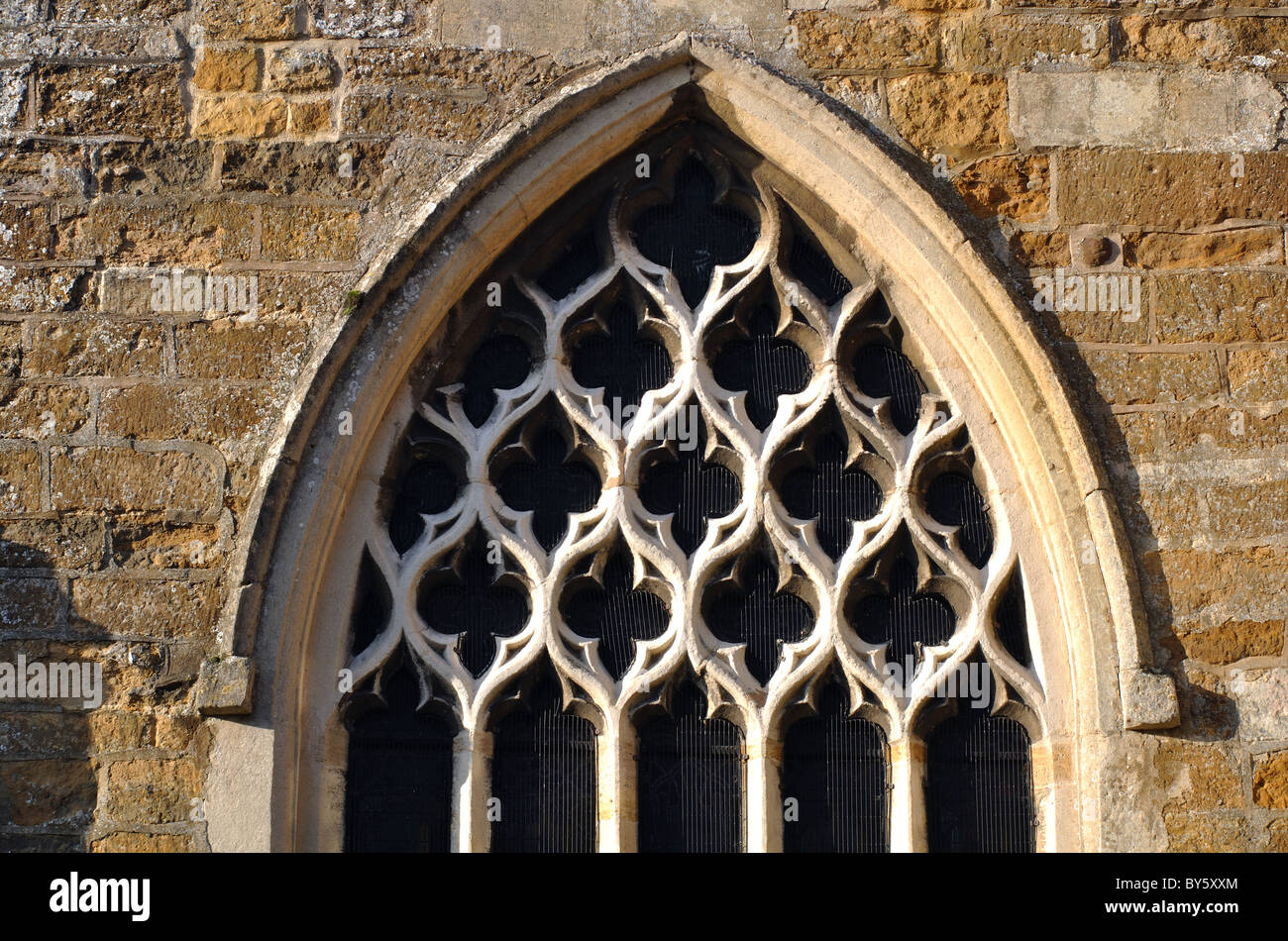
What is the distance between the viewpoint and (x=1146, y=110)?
20.8 feet

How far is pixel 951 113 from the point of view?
20.8 feet

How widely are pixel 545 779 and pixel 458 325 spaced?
1.55 m

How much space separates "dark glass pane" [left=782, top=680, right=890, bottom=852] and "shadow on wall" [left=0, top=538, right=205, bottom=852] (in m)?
1.85

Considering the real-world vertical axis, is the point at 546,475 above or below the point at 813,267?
below

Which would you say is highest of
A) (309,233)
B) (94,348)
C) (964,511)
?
(309,233)

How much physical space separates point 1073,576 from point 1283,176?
1587mm

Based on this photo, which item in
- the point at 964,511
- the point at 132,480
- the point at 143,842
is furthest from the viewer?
the point at 964,511

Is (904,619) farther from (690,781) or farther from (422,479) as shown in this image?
(422,479)

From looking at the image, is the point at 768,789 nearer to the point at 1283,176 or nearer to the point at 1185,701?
the point at 1185,701

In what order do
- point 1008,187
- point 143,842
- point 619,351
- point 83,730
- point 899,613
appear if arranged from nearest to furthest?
point 143,842 → point 83,730 → point 899,613 → point 1008,187 → point 619,351

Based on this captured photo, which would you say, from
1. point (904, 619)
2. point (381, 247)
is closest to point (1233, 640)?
point (904, 619)

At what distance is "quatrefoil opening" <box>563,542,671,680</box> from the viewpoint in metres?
6.00

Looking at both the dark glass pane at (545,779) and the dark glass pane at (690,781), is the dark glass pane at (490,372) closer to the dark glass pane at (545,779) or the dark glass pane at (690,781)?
the dark glass pane at (545,779)

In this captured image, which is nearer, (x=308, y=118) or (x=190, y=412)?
(x=190, y=412)
